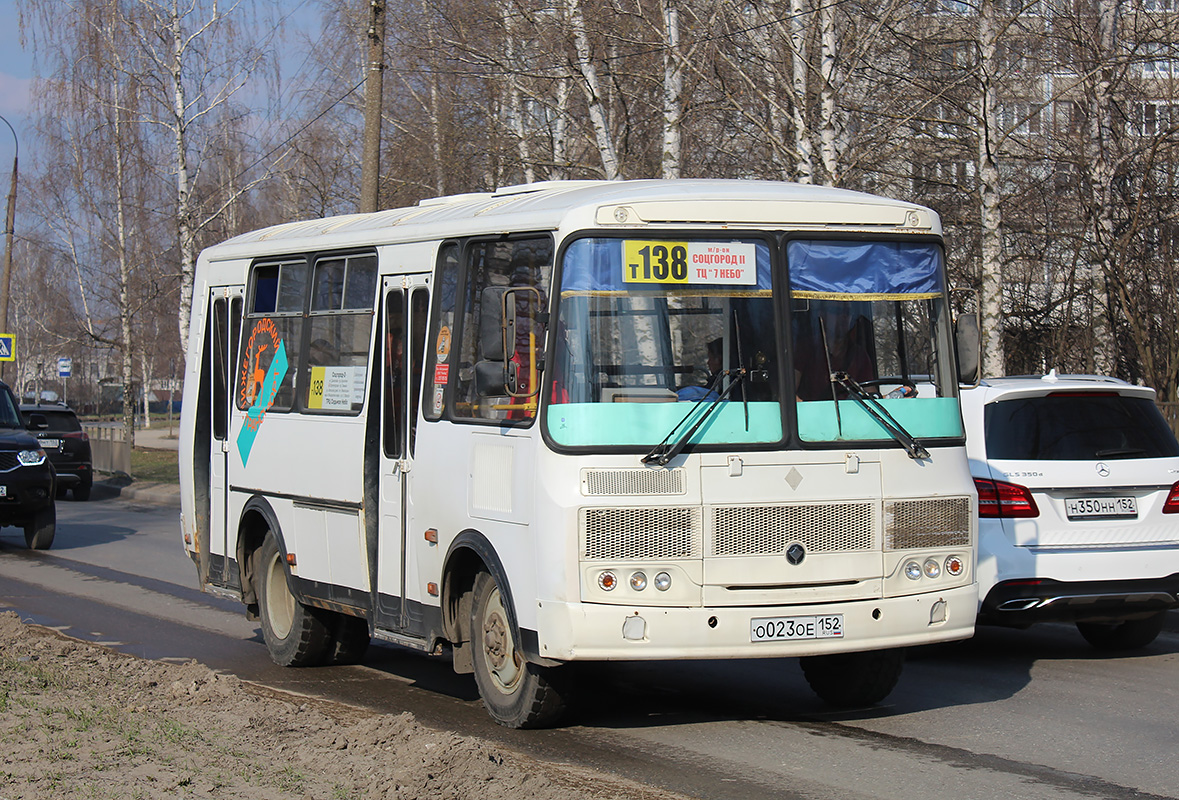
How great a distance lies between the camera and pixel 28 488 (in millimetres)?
17641

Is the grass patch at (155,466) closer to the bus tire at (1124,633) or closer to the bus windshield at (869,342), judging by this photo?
the bus tire at (1124,633)

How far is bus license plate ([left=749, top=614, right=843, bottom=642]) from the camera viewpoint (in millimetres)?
6832

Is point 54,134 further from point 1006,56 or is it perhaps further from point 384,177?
point 1006,56

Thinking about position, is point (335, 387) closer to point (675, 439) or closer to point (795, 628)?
point (675, 439)

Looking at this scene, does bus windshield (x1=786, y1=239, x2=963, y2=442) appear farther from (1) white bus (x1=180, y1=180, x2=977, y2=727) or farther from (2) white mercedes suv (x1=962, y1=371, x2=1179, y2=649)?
(2) white mercedes suv (x1=962, y1=371, x2=1179, y2=649)

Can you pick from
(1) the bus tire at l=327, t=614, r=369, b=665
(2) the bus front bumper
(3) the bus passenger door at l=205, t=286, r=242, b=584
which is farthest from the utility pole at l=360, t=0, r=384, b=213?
(2) the bus front bumper

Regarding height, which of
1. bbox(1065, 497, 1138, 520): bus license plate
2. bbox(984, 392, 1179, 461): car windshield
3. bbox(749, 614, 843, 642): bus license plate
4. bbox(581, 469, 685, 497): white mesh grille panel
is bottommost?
bbox(749, 614, 843, 642): bus license plate

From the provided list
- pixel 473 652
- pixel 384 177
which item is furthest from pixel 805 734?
pixel 384 177

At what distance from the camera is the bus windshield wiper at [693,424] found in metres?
6.75

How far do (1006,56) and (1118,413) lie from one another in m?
13.4

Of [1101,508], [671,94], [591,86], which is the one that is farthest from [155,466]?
[1101,508]

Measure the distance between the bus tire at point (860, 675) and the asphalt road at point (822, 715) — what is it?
0.10 meters

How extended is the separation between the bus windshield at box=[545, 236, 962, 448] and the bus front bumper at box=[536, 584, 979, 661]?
78cm

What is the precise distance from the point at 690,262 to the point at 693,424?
783 millimetres
